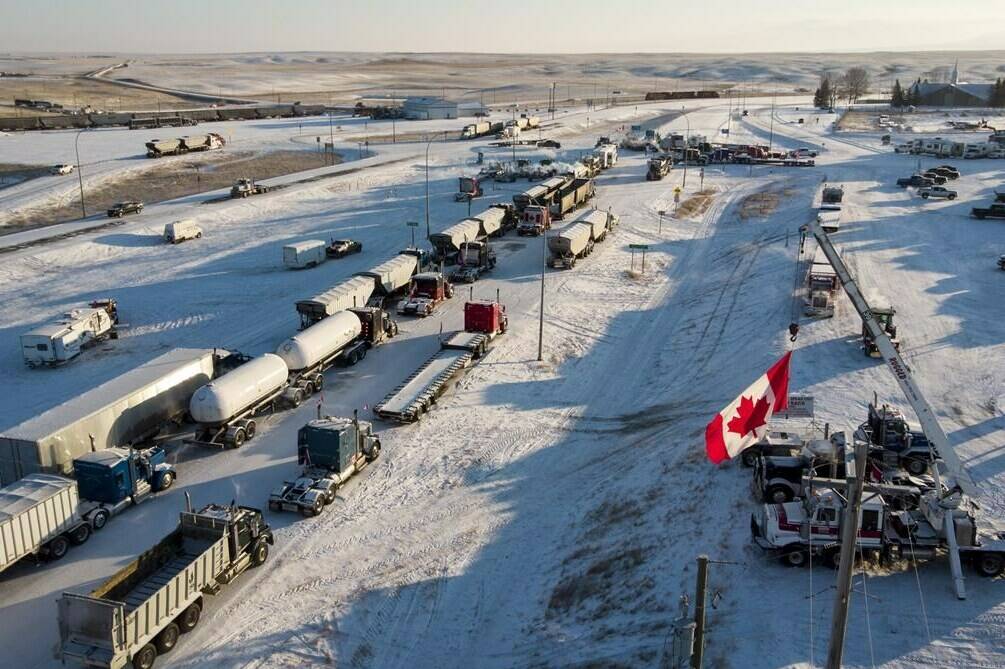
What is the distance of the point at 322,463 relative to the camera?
1005 inches

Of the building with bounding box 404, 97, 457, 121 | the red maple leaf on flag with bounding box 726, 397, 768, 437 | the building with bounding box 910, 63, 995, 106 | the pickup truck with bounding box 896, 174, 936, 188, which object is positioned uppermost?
the building with bounding box 910, 63, 995, 106

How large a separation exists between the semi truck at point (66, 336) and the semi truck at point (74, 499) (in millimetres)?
12576

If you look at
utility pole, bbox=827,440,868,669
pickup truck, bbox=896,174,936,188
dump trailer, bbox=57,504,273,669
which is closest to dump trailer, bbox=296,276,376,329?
dump trailer, bbox=57,504,273,669

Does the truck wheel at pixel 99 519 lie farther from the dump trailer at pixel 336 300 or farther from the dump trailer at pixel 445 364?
the dump trailer at pixel 336 300

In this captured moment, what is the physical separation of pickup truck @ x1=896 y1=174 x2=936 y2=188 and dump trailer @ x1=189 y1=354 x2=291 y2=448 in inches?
2505

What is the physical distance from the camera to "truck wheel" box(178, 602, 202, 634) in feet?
61.2

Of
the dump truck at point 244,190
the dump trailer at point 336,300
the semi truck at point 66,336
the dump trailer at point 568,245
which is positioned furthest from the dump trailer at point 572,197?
the semi truck at point 66,336

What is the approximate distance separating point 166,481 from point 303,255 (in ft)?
87.7

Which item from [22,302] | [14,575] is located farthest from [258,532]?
[22,302]

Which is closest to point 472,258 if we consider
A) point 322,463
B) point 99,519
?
point 322,463

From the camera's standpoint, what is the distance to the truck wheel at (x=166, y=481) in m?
25.1

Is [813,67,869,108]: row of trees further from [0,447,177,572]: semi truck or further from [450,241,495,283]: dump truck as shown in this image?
[0,447,177,572]: semi truck

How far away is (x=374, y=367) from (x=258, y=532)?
574 inches

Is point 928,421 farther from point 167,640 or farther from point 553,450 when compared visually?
point 167,640
